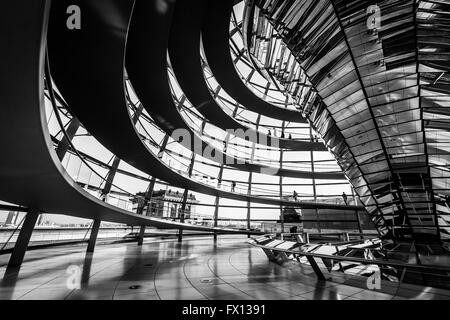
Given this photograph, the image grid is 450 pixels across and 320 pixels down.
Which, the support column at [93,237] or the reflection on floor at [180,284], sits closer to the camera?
the reflection on floor at [180,284]

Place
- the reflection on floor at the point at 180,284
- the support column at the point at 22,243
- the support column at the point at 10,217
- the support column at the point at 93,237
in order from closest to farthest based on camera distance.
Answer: the reflection on floor at the point at 180,284, the support column at the point at 22,243, the support column at the point at 10,217, the support column at the point at 93,237

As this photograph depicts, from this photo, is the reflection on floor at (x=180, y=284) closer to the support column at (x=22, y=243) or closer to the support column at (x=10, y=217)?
the support column at (x=22, y=243)

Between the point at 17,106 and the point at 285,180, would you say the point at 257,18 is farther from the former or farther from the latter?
the point at 285,180

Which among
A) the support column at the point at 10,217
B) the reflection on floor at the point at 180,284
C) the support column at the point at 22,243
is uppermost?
the support column at the point at 10,217

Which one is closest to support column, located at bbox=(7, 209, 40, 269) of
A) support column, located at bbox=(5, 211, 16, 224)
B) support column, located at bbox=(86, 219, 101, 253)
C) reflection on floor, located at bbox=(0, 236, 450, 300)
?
reflection on floor, located at bbox=(0, 236, 450, 300)

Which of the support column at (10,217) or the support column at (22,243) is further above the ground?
the support column at (10,217)

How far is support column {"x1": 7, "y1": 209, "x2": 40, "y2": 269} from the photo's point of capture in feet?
26.7

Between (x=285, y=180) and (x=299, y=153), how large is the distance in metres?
4.56

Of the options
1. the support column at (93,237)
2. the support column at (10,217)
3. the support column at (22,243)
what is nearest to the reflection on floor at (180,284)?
the support column at (22,243)

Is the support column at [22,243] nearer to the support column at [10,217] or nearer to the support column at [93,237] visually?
the support column at [10,217]

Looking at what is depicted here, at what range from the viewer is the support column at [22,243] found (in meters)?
8.12

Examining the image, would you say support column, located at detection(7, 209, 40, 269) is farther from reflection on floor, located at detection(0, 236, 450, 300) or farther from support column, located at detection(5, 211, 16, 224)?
support column, located at detection(5, 211, 16, 224)

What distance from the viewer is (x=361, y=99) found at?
11289 mm

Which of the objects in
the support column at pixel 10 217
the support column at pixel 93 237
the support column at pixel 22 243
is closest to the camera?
the support column at pixel 22 243
